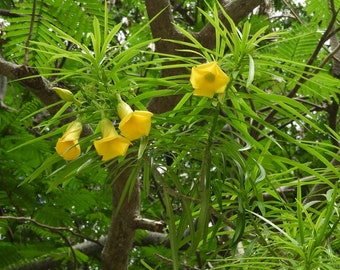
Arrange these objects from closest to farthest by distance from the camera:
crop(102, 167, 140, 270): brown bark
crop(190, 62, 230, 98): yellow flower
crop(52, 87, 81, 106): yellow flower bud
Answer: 1. crop(190, 62, 230, 98): yellow flower
2. crop(52, 87, 81, 106): yellow flower bud
3. crop(102, 167, 140, 270): brown bark

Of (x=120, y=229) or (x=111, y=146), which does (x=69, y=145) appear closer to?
(x=111, y=146)

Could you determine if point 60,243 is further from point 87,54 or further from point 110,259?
point 87,54

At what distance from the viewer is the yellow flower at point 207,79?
0.78m

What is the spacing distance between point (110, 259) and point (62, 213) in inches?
18.1

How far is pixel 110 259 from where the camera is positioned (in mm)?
1647

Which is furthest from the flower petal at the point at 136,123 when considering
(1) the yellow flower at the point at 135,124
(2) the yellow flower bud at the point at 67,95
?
(2) the yellow flower bud at the point at 67,95

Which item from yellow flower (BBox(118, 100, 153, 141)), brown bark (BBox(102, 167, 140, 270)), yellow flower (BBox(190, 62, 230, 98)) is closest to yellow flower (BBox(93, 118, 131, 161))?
yellow flower (BBox(118, 100, 153, 141))

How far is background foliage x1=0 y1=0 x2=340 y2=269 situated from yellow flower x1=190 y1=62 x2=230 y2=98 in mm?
42

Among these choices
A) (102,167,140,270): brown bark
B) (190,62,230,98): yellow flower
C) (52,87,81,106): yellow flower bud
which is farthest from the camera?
(102,167,140,270): brown bark

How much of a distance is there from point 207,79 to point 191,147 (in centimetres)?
18

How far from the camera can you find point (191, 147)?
948mm

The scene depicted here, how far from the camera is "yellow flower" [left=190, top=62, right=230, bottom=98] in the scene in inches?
30.9

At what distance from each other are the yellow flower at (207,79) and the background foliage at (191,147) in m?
0.04

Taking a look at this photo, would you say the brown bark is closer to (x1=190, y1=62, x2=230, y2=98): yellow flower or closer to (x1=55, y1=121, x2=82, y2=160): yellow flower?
(x1=55, y1=121, x2=82, y2=160): yellow flower
